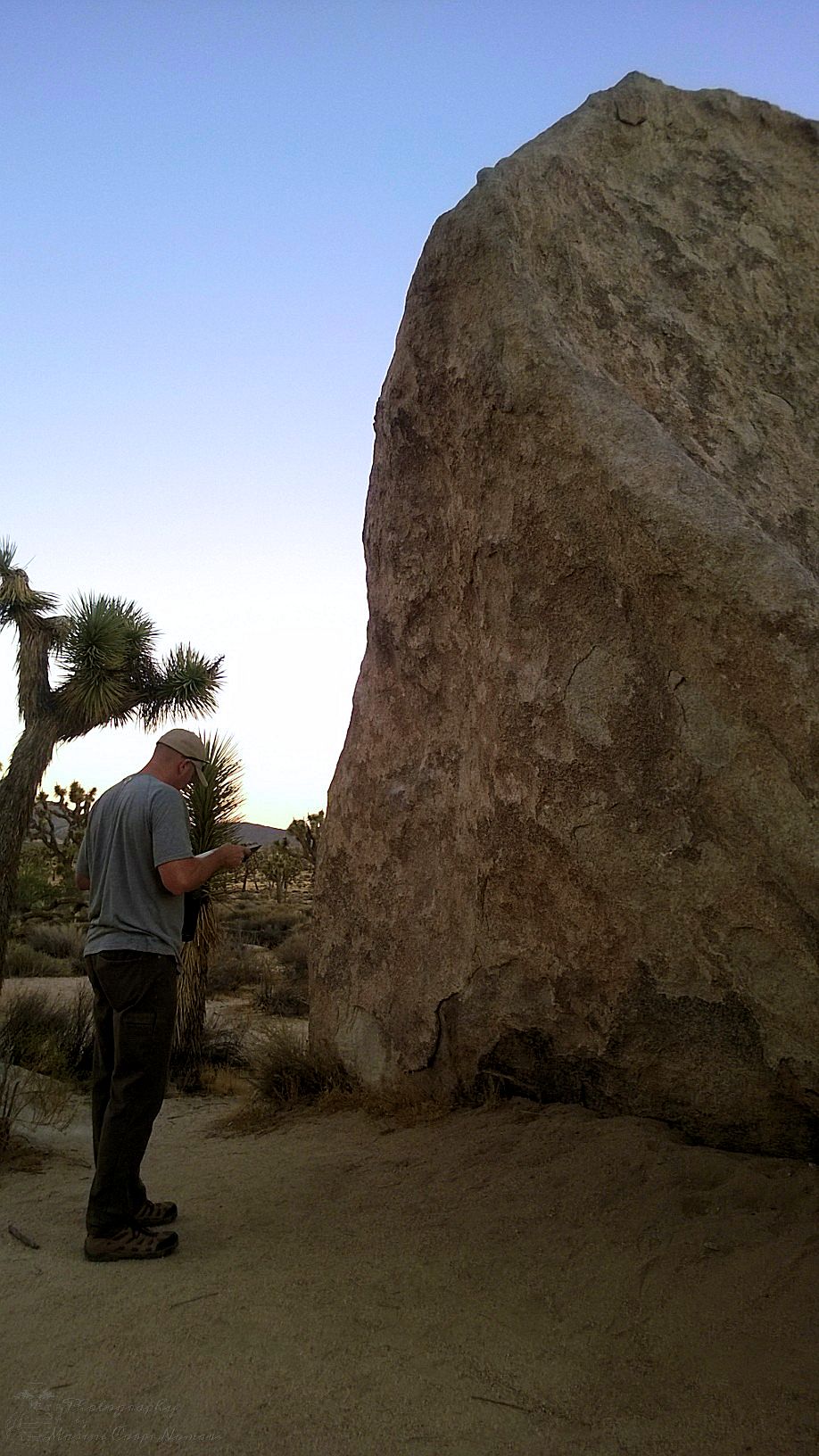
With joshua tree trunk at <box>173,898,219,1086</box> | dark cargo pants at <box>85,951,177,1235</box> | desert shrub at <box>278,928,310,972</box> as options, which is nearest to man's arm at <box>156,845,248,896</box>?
dark cargo pants at <box>85,951,177,1235</box>

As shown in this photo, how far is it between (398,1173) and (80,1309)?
58.8 inches

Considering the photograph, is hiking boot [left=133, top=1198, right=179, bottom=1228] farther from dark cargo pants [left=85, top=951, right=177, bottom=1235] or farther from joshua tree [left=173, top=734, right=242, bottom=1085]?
joshua tree [left=173, top=734, right=242, bottom=1085]

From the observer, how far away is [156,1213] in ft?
12.3

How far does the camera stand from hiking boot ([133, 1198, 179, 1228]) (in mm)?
3697

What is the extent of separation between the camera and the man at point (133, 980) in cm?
349

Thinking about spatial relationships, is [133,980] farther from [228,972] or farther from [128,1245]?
[228,972]

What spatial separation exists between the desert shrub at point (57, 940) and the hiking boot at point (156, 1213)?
11.1 m

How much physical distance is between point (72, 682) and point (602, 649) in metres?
8.75

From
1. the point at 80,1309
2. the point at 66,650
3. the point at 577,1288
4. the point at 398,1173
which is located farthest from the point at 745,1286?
the point at 66,650

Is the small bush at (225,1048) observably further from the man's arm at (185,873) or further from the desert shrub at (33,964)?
the desert shrub at (33,964)

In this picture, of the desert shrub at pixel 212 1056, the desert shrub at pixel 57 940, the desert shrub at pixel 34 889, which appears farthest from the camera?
the desert shrub at pixel 34 889

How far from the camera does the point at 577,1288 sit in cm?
320

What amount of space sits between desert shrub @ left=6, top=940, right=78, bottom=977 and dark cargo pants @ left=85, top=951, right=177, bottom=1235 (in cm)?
1057

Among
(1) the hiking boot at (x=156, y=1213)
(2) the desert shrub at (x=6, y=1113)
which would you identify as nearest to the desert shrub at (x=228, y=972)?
(2) the desert shrub at (x=6, y=1113)
